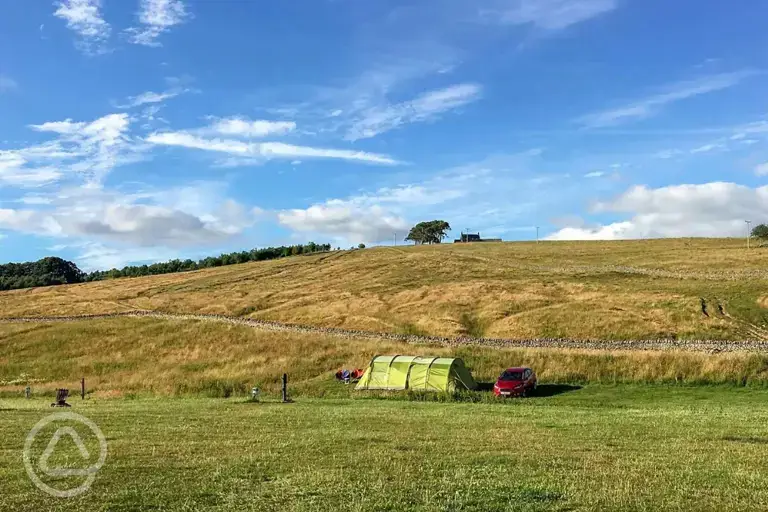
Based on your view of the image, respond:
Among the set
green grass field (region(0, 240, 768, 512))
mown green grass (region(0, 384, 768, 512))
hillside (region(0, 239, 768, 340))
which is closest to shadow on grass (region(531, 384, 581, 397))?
green grass field (region(0, 240, 768, 512))

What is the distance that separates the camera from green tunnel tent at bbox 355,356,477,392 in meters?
42.5

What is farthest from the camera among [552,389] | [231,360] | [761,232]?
[761,232]

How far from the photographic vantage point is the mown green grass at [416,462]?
10883mm

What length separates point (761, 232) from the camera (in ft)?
437

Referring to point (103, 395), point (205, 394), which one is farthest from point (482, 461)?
point (103, 395)

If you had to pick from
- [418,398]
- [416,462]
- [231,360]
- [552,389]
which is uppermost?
[416,462]

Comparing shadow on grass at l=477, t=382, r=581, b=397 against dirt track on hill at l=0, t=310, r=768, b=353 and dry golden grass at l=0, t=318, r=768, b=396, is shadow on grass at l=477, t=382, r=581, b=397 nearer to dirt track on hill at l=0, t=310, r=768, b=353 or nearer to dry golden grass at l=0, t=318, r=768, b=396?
dry golden grass at l=0, t=318, r=768, b=396

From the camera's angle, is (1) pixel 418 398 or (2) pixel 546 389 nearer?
(1) pixel 418 398

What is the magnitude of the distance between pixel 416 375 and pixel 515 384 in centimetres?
735

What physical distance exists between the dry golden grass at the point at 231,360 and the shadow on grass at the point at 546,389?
1.38m

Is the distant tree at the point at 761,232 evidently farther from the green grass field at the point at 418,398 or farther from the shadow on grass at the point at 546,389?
the shadow on grass at the point at 546,389

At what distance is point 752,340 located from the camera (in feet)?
179

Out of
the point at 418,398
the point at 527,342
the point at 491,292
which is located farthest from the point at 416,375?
the point at 491,292

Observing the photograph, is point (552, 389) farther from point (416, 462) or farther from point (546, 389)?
point (416, 462)
